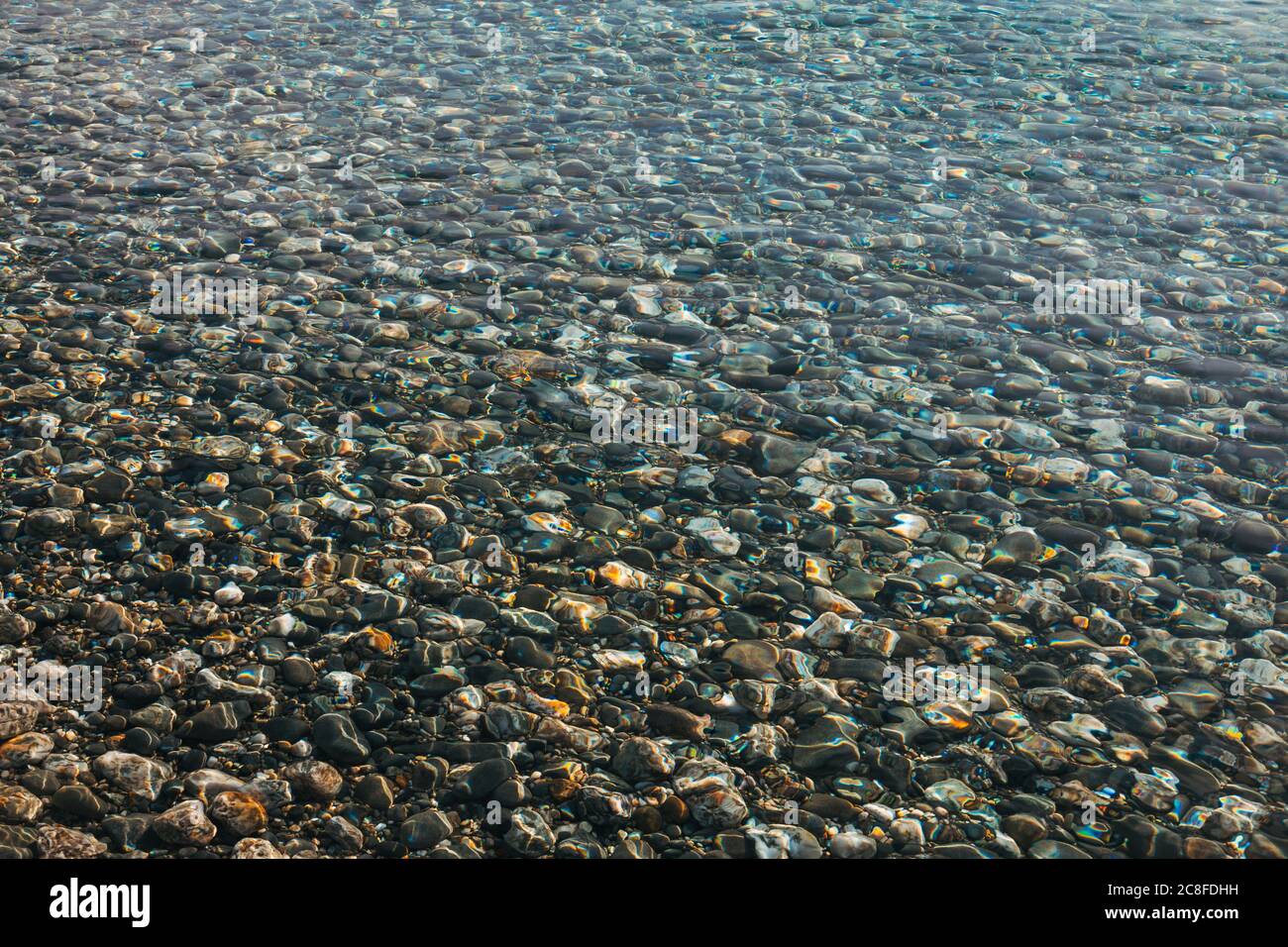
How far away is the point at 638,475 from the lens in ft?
21.9

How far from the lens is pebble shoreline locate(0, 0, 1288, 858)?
15.4 feet

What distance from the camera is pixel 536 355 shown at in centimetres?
782

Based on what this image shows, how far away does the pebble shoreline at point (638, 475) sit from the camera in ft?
15.4

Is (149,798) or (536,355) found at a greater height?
(536,355)

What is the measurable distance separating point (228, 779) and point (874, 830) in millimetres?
2570

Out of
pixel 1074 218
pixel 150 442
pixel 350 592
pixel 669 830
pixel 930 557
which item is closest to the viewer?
pixel 669 830

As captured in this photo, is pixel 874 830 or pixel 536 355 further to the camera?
pixel 536 355
